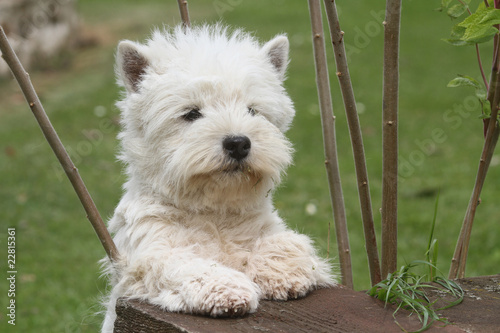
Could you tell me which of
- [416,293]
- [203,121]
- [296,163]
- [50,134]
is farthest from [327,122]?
[296,163]

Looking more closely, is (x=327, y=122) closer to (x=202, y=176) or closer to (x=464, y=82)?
(x=464, y=82)

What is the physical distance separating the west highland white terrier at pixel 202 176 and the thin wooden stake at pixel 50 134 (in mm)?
120

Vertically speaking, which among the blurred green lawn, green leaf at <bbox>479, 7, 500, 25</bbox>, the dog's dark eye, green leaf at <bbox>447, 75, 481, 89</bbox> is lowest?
the blurred green lawn

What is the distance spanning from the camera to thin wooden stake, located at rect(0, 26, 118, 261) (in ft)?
10.9

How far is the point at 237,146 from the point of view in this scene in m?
3.24

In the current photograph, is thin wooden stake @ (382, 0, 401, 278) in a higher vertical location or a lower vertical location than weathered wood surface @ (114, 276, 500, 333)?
higher

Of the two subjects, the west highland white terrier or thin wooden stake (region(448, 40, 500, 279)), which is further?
thin wooden stake (region(448, 40, 500, 279))

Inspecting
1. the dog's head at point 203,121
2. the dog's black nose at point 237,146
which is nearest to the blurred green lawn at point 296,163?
the dog's head at point 203,121

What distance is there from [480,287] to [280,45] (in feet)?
5.42

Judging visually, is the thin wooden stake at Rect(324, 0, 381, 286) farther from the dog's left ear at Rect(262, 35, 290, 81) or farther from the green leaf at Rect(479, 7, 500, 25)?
the green leaf at Rect(479, 7, 500, 25)

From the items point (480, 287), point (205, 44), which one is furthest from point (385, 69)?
point (480, 287)

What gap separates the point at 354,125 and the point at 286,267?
89 centimetres

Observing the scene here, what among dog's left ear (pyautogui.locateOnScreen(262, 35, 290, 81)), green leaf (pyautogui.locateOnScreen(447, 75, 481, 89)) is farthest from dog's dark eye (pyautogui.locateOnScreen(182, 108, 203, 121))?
green leaf (pyautogui.locateOnScreen(447, 75, 481, 89))

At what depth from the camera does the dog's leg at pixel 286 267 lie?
127 inches
